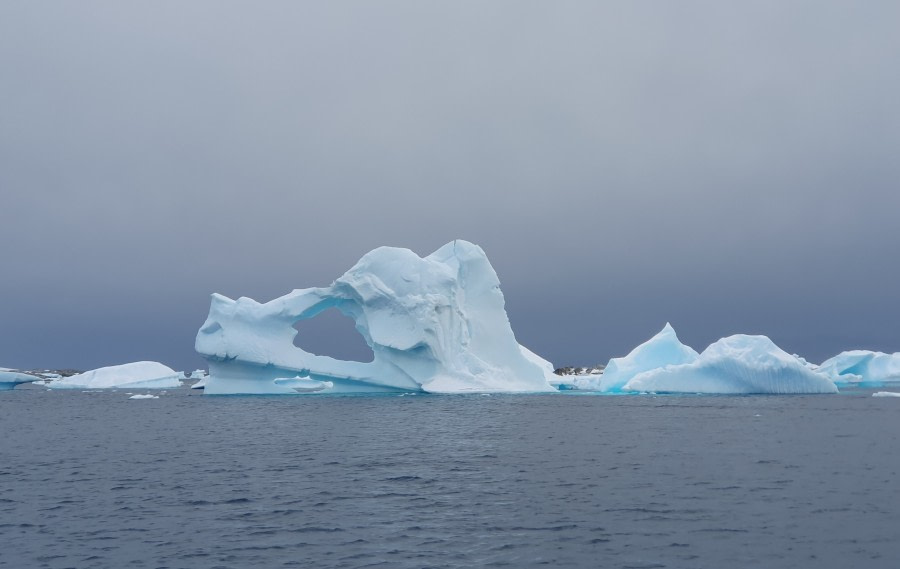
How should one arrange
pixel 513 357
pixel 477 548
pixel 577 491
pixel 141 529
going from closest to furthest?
1. pixel 477 548
2. pixel 141 529
3. pixel 577 491
4. pixel 513 357

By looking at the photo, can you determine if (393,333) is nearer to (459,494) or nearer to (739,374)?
(739,374)

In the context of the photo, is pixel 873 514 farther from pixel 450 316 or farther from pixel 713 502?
pixel 450 316

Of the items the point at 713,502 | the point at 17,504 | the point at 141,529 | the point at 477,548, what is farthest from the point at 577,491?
the point at 17,504

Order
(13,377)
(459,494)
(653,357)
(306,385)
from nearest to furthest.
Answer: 1. (459,494)
2. (306,385)
3. (653,357)
4. (13,377)

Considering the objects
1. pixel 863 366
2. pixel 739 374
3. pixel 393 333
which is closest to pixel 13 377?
pixel 393 333

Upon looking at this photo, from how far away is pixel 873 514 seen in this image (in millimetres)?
10133

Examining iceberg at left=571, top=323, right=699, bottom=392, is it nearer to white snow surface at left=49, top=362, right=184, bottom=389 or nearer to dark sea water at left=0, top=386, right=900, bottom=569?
dark sea water at left=0, top=386, right=900, bottom=569

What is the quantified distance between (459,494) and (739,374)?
77.0 feet

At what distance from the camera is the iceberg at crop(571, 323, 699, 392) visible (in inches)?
1449

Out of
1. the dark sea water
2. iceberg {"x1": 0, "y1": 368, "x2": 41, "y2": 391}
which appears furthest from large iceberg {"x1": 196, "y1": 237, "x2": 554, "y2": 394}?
iceberg {"x1": 0, "y1": 368, "x2": 41, "y2": 391}

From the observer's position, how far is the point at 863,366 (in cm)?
4841

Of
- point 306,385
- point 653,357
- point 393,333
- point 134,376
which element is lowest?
point 306,385

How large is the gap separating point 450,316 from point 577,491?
20.1 metres

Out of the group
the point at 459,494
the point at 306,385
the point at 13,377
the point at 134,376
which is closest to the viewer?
the point at 459,494
